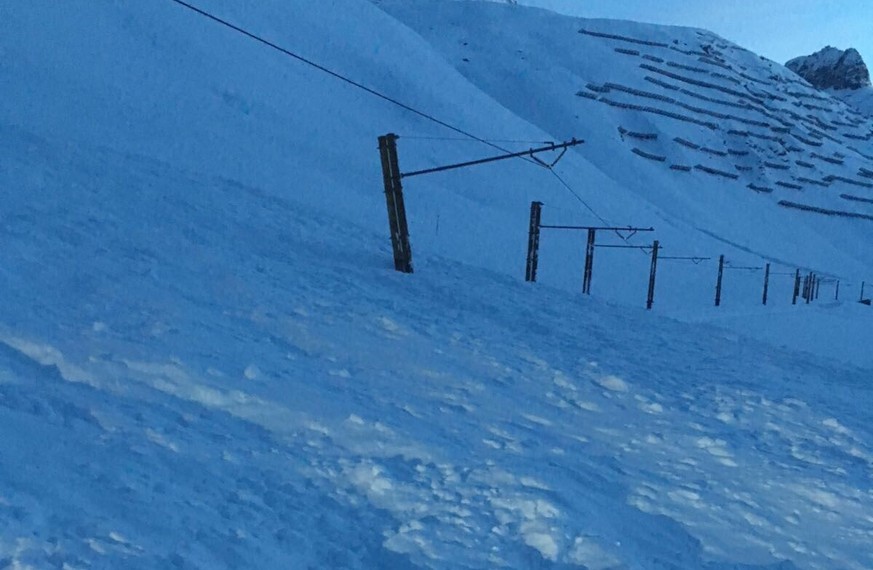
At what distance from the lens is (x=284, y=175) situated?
27422 mm

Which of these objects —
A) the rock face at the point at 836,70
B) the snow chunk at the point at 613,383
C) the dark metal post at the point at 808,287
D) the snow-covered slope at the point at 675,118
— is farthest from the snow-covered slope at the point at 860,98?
the snow chunk at the point at 613,383

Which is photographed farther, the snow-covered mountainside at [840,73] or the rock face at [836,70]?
the rock face at [836,70]

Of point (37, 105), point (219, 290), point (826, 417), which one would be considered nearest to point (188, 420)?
point (219, 290)

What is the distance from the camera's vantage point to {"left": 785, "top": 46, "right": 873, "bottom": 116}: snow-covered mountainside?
5413 inches

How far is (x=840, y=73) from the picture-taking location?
142250mm

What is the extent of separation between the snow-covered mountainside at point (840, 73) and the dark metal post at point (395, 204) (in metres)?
146

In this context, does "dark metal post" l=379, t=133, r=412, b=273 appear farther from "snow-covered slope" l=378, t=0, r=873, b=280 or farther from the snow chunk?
"snow-covered slope" l=378, t=0, r=873, b=280

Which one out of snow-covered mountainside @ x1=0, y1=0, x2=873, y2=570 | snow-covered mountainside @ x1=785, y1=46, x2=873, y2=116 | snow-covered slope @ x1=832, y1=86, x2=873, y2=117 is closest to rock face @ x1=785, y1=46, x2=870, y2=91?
snow-covered mountainside @ x1=785, y1=46, x2=873, y2=116

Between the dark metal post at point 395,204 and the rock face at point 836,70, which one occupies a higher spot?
the rock face at point 836,70

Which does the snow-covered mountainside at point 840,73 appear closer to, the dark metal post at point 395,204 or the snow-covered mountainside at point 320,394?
the snow-covered mountainside at point 320,394

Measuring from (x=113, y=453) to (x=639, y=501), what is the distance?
3.78 m

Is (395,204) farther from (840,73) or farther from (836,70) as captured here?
(836,70)

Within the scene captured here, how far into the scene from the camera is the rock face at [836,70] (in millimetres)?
140375

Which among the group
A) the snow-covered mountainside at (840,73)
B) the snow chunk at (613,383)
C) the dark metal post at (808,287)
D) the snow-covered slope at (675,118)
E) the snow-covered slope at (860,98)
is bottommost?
the dark metal post at (808,287)
